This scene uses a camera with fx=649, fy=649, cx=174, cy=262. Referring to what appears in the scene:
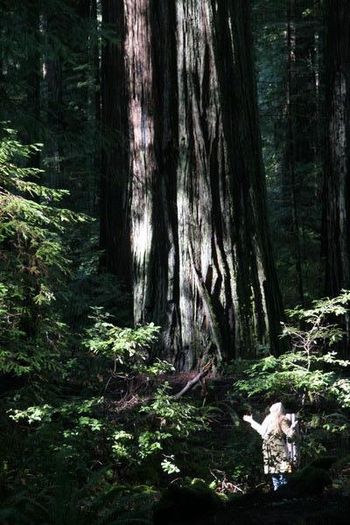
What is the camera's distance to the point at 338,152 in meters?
9.66

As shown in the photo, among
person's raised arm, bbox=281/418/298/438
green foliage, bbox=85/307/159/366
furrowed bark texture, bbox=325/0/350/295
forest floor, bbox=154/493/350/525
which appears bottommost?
forest floor, bbox=154/493/350/525

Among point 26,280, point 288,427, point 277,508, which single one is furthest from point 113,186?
point 277,508

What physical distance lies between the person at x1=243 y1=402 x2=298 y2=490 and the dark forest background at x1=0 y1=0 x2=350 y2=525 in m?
0.14

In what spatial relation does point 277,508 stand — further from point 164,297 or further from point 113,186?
point 113,186

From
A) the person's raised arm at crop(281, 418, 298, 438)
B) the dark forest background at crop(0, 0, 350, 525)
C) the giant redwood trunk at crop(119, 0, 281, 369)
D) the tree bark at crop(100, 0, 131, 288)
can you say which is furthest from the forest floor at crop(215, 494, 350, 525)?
the tree bark at crop(100, 0, 131, 288)

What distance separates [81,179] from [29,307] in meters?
11.5

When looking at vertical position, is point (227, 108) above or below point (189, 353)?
above

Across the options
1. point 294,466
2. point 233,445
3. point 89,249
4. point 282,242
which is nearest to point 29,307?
point 233,445

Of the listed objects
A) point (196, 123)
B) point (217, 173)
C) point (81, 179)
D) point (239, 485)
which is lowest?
point (239, 485)

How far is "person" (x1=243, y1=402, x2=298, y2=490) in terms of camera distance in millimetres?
4632

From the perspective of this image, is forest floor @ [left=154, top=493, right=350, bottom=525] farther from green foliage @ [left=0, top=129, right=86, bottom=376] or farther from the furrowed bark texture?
the furrowed bark texture

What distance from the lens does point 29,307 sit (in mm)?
5043

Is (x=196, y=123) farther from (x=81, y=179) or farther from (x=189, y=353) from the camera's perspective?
(x=81, y=179)

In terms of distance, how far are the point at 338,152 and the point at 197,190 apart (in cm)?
378
